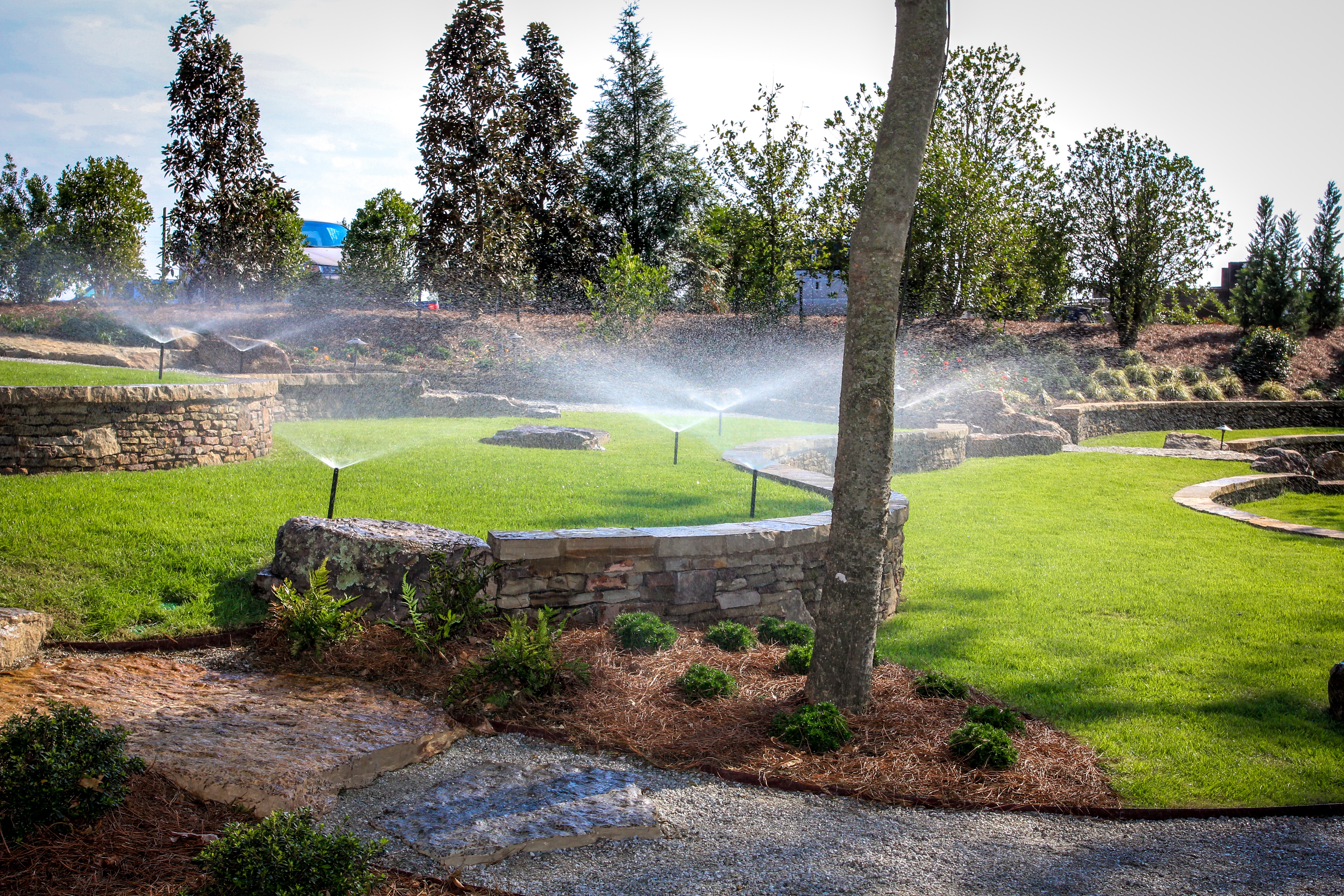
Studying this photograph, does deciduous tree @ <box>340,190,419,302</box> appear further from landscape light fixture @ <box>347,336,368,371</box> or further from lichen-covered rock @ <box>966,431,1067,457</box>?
lichen-covered rock @ <box>966,431,1067,457</box>

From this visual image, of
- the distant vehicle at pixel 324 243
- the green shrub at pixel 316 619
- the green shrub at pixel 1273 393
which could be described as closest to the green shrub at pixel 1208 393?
the green shrub at pixel 1273 393

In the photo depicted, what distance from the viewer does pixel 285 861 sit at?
219 cm

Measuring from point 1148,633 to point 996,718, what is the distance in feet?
7.98

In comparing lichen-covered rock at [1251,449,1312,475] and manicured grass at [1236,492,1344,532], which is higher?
lichen-covered rock at [1251,449,1312,475]

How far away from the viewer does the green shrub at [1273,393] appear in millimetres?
22188

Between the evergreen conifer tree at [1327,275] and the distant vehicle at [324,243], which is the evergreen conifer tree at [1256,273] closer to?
the evergreen conifer tree at [1327,275]

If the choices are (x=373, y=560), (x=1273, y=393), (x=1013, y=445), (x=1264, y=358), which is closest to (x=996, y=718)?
(x=373, y=560)

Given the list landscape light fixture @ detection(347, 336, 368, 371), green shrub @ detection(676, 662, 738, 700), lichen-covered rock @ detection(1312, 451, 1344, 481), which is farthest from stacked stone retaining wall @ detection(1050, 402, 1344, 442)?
green shrub @ detection(676, 662, 738, 700)

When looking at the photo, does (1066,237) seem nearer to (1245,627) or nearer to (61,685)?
(1245,627)

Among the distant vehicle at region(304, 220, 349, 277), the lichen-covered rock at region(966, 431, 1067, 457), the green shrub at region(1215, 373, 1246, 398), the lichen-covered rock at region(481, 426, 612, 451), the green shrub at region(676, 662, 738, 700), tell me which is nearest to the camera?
the green shrub at region(676, 662, 738, 700)

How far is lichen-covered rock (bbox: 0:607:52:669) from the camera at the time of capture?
12.7 ft

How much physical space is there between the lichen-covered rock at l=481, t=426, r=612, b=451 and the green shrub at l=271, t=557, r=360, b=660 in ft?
19.5

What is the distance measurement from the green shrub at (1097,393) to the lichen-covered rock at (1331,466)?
551cm

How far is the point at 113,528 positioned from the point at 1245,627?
7.62m
